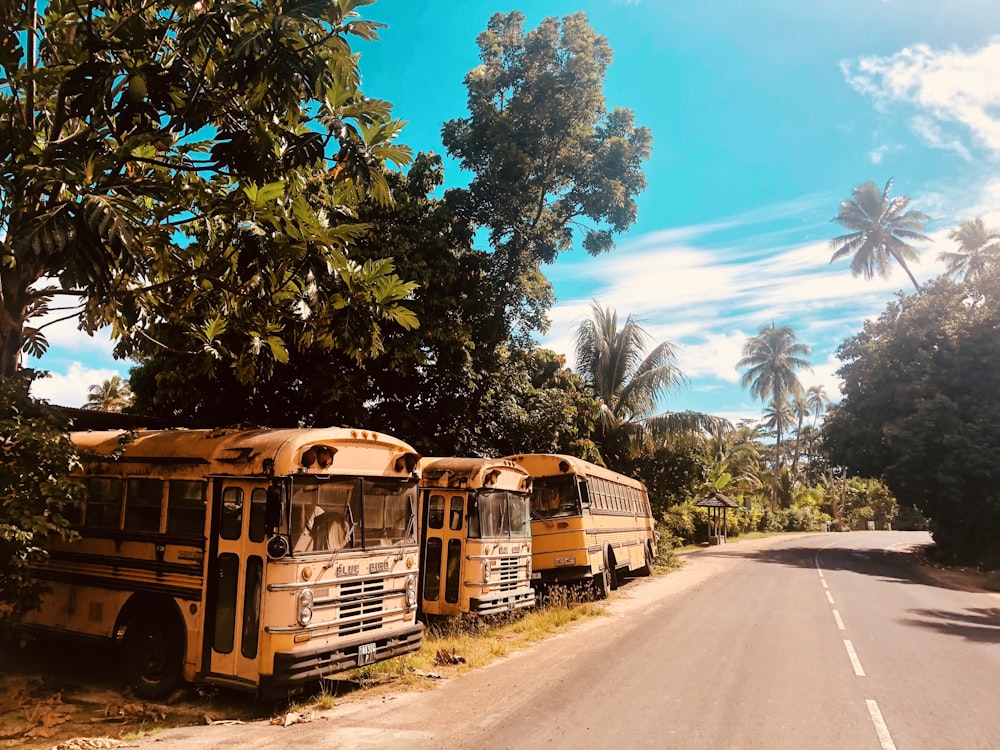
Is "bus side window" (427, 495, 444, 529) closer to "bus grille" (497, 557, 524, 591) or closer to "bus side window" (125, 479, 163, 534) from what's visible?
"bus grille" (497, 557, 524, 591)

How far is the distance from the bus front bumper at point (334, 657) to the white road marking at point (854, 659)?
219 inches

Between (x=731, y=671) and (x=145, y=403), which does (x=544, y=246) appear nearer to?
(x=145, y=403)

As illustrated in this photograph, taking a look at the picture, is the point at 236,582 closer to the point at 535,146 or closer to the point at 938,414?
the point at 535,146

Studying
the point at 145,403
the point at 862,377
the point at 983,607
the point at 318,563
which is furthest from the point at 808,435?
the point at 318,563

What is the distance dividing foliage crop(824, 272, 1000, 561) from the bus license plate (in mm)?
26087

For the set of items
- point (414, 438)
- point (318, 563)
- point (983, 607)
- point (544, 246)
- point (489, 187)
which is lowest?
point (983, 607)

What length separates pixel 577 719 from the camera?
643 centimetres

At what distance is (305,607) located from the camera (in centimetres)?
675

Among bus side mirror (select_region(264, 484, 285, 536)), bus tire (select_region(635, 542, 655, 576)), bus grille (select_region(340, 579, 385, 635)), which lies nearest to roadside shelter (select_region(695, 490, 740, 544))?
bus tire (select_region(635, 542, 655, 576))

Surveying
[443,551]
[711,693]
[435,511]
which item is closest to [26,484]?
[435,511]

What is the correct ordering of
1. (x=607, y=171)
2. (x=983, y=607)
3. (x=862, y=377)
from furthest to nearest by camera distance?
(x=862, y=377)
(x=607, y=171)
(x=983, y=607)

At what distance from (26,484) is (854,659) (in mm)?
10483

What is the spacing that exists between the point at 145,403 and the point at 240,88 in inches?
572

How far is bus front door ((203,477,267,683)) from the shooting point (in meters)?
6.68
